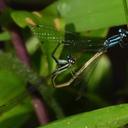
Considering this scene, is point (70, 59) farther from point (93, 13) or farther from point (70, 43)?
point (93, 13)

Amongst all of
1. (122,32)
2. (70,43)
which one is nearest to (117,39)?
(122,32)

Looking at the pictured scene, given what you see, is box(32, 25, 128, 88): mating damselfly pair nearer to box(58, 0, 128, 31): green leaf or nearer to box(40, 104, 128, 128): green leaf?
box(58, 0, 128, 31): green leaf

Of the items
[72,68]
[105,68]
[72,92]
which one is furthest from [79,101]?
[72,68]

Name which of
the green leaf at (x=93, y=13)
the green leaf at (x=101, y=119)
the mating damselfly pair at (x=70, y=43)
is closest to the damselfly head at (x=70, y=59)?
the mating damselfly pair at (x=70, y=43)

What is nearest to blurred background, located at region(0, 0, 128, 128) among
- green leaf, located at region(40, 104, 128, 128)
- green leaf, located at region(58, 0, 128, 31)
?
green leaf, located at region(58, 0, 128, 31)

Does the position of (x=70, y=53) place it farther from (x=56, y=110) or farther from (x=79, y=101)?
(x=79, y=101)

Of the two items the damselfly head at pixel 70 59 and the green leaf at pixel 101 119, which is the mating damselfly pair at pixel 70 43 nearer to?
the damselfly head at pixel 70 59
